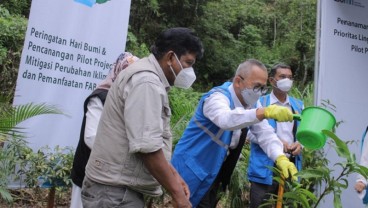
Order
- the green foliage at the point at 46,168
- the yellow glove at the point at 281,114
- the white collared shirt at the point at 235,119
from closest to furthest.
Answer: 1. the yellow glove at the point at 281,114
2. the white collared shirt at the point at 235,119
3. the green foliage at the point at 46,168

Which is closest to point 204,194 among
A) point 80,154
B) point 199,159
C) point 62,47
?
point 199,159

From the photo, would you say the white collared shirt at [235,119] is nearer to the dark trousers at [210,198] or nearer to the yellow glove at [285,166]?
the yellow glove at [285,166]

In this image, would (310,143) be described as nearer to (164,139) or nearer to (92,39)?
(164,139)

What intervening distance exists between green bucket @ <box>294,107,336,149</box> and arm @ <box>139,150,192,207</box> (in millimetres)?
687

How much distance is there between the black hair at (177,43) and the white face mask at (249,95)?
0.77 metres

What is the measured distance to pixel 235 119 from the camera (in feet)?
8.41

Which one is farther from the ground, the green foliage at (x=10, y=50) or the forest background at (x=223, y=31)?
the forest background at (x=223, y=31)

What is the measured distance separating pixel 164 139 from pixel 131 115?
0.27m

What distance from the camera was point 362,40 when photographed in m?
4.12

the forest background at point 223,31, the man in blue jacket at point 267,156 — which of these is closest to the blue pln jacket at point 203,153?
the man in blue jacket at point 267,156

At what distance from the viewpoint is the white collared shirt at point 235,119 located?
253 cm

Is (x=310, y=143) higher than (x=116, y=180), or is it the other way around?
(x=310, y=143)

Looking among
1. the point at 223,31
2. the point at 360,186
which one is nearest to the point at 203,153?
the point at 360,186

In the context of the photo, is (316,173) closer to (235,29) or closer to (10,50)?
(10,50)
